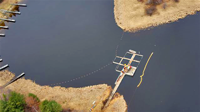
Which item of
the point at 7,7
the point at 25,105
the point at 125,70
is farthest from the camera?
the point at 7,7

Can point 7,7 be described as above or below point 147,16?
below

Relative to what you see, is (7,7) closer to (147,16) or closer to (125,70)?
(147,16)

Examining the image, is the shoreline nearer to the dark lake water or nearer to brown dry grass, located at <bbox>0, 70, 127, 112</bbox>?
the dark lake water

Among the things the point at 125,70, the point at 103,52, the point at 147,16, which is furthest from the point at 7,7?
the point at 125,70

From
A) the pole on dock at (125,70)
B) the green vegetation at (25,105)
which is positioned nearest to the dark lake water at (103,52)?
the pole on dock at (125,70)

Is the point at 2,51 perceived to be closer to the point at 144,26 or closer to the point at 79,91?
the point at 79,91

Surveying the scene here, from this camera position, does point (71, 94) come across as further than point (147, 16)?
No

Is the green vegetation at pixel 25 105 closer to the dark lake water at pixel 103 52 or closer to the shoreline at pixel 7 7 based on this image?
the dark lake water at pixel 103 52
